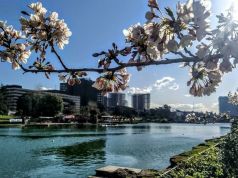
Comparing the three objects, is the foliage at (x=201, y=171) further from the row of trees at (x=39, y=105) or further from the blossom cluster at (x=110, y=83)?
the row of trees at (x=39, y=105)

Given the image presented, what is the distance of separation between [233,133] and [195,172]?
432cm

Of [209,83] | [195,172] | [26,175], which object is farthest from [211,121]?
[26,175]

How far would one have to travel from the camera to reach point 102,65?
258 cm

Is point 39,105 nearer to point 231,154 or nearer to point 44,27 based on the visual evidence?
point 231,154

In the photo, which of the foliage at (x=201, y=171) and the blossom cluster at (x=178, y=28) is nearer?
the blossom cluster at (x=178, y=28)

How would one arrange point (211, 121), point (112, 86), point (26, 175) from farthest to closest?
point (26, 175) < point (211, 121) < point (112, 86)

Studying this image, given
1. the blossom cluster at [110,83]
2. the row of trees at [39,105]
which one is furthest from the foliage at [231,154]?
the row of trees at [39,105]

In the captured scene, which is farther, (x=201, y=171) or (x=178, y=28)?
(x=201, y=171)

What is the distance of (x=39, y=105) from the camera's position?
170 metres

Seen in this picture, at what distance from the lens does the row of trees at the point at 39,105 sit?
170 metres

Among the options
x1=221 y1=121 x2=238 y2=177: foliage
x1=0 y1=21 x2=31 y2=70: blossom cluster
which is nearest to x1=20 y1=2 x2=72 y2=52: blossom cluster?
x1=0 y1=21 x2=31 y2=70: blossom cluster

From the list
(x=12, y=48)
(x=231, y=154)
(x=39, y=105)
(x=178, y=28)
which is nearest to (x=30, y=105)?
(x=39, y=105)

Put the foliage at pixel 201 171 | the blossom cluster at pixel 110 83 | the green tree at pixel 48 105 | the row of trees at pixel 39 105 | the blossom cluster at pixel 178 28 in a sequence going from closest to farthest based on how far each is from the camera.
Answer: the blossom cluster at pixel 178 28, the blossom cluster at pixel 110 83, the foliage at pixel 201 171, the green tree at pixel 48 105, the row of trees at pixel 39 105

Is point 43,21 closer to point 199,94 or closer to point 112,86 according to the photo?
point 112,86
